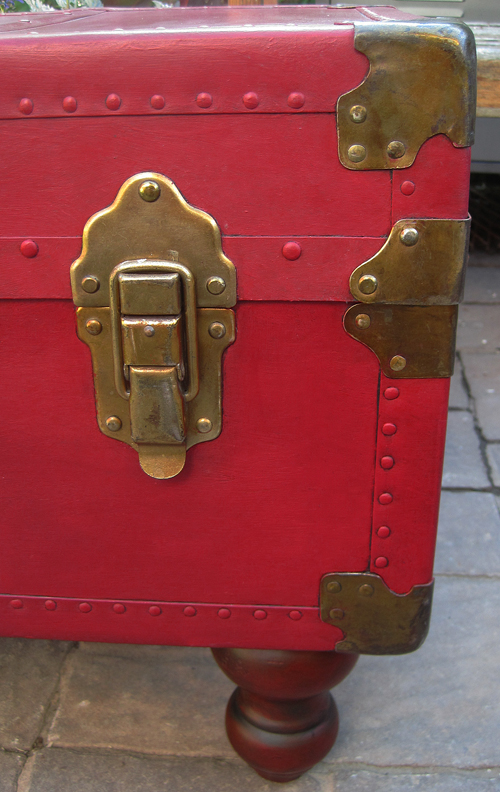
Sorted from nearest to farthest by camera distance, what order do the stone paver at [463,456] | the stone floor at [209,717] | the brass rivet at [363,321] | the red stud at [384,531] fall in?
the brass rivet at [363,321] → the red stud at [384,531] → the stone floor at [209,717] → the stone paver at [463,456]

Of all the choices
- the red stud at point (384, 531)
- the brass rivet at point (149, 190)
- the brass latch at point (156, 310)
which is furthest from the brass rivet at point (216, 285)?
the red stud at point (384, 531)

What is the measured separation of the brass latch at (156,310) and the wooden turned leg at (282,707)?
38 cm

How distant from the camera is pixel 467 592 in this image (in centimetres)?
154

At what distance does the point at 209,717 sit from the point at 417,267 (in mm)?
893

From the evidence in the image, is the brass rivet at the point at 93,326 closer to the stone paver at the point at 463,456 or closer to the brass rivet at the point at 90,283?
the brass rivet at the point at 90,283

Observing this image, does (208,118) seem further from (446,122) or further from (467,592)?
(467,592)

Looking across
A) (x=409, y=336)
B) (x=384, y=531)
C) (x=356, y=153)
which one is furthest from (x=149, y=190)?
(x=384, y=531)

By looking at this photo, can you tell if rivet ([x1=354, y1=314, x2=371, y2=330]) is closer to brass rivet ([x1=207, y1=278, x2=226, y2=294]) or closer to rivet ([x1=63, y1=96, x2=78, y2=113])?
brass rivet ([x1=207, y1=278, x2=226, y2=294])

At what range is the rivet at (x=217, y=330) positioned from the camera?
82 cm

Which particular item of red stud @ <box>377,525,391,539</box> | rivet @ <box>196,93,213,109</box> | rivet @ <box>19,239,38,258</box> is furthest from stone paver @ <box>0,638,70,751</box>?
rivet @ <box>196,93,213,109</box>

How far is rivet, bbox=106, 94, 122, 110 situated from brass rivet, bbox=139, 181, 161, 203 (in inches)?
3.4

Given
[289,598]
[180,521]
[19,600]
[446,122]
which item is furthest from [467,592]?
[446,122]

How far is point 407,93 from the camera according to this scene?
0.72 metres

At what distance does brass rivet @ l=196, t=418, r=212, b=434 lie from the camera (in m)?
0.86
